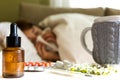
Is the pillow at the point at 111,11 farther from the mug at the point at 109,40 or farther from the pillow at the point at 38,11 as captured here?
the mug at the point at 109,40

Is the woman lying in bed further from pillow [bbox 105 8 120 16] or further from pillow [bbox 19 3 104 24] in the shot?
pillow [bbox 105 8 120 16]

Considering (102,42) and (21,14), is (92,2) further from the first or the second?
(102,42)

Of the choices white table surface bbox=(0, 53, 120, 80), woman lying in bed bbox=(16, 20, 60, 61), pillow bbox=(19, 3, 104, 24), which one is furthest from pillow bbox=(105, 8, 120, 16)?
white table surface bbox=(0, 53, 120, 80)

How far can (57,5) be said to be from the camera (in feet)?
6.01


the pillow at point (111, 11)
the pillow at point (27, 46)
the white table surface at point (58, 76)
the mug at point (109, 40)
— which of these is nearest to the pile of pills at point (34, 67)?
A: the white table surface at point (58, 76)

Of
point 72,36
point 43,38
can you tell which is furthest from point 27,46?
point 72,36

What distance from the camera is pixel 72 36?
1.29m

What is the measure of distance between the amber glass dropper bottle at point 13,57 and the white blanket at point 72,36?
0.63 meters

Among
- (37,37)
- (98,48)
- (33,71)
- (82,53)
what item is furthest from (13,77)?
(37,37)

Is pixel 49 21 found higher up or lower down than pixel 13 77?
higher up

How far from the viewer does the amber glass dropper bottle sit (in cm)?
59

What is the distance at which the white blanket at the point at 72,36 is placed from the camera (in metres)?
1.22

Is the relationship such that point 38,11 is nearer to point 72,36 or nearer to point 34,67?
point 72,36

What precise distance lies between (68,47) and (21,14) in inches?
21.3
